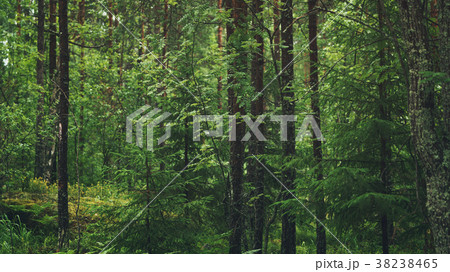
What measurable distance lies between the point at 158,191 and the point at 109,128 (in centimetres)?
1119

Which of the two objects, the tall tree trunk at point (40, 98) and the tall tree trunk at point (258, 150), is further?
the tall tree trunk at point (40, 98)

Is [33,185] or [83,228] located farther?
[33,185]

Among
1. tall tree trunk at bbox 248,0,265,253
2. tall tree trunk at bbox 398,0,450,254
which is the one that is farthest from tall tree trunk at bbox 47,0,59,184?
tall tree trunk at bbox 398,0,450,254

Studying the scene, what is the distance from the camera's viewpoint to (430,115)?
18.1 feet

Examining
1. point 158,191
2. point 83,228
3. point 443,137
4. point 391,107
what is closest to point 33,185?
point 83,228

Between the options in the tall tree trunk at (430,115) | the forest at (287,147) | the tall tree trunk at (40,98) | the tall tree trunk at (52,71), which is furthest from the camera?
the tall tree trunk at (52,71)

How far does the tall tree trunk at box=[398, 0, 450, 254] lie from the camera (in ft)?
17.6

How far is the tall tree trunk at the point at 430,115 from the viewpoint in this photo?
17.6 feet

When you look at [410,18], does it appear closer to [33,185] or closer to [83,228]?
[83,228]

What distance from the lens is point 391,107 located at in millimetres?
6945

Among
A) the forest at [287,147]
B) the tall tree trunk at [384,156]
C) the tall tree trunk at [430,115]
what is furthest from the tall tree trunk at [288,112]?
the tall tree trunk at [430,115]
